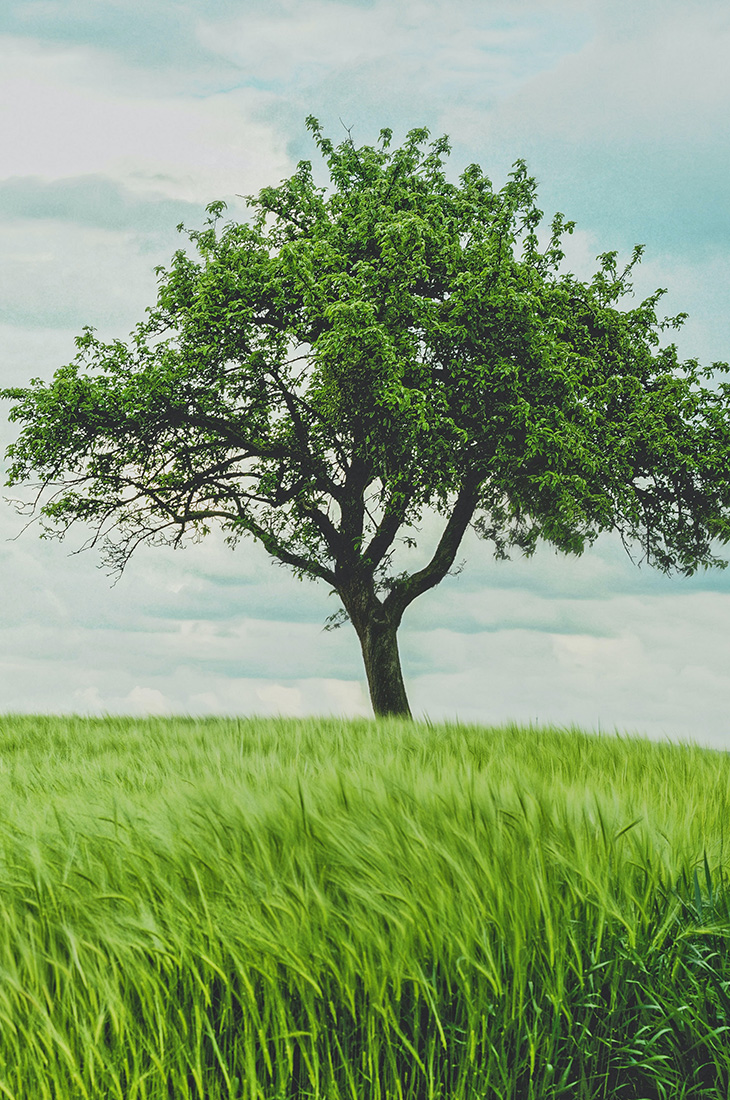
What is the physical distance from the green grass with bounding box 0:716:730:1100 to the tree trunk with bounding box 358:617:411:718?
40.7ft

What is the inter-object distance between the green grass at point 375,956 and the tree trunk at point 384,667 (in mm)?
12406

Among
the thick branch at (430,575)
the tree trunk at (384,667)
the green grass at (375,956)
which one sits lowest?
the green grass at (375,956)

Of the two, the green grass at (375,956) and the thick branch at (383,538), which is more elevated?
the thick branch at (383,538)

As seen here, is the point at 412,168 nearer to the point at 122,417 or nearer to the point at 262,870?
the point at 122,417

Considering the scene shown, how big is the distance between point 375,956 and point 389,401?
10442 mm

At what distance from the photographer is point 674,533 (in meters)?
17.2

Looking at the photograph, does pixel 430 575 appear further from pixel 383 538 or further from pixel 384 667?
pixel 384 667

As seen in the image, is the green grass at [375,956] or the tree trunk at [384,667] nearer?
the green grass at [375,956]

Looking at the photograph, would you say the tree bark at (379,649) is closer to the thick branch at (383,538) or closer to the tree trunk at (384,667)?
the tree trunk at (384,667)

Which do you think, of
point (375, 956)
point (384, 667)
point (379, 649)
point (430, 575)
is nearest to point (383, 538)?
point (430, 575)

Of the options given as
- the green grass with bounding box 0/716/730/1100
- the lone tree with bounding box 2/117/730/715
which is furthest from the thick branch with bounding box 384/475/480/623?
the green grass with bounding box 0/716/730/1100

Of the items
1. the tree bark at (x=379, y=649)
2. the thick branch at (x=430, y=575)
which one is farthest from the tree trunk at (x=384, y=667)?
the thick branch at (x=430, y=575)

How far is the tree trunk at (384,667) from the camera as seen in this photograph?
1609 cm

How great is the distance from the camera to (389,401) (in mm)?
12625
